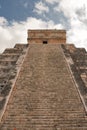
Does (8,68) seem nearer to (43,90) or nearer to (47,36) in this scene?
(43,90)

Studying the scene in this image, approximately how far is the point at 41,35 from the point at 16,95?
12.5 metres

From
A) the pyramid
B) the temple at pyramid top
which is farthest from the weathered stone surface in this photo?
the temple at pyramid top

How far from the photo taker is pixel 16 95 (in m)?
10.7

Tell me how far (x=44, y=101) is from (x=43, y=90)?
1.01m

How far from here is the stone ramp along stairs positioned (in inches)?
349

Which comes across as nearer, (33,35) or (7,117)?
(7,117)

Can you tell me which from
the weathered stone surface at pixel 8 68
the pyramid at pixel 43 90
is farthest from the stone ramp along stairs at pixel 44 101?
the weathered stone surface at pixel 8 68

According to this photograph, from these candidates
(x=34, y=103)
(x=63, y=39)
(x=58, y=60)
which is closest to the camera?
(x=34, y=103)

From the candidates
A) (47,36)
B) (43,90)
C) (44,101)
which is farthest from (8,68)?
(47,36)

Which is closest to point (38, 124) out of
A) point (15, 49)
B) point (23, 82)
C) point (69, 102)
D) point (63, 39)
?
point (69, 102)

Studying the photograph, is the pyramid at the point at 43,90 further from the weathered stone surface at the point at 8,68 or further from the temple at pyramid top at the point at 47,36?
the temple at pyramid top at the point at 47,36

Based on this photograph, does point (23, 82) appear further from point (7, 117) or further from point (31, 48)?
point (31, 48)

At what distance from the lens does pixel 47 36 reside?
22.4 metres

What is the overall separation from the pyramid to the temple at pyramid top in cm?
462
